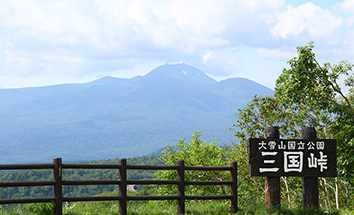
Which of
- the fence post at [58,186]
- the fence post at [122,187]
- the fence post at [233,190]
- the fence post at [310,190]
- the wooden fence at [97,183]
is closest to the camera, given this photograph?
the wooden fence at [97,183]

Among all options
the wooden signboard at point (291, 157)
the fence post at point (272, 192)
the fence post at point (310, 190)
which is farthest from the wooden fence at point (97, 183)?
the fence post at point (310, 190)

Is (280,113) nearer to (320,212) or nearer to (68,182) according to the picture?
(320,212)

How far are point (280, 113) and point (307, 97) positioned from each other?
21.8 ft

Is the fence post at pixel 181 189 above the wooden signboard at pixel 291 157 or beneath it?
beneath

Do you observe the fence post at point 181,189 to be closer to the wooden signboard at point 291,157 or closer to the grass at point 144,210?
the grass at point 144,210

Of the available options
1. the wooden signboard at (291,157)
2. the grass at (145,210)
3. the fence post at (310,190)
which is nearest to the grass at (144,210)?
the grass at (145,210)

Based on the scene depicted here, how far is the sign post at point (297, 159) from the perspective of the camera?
1376cm

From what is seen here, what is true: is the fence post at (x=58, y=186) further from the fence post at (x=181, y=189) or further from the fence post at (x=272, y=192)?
the fence post at (x=272, y=192)

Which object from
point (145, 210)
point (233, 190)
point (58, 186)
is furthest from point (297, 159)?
point (58, 186)

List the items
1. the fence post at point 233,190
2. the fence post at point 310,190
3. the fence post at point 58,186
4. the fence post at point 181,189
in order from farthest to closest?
the fence post at point 310,190, the fence post at point 233,190, the fence post at point 181,189, the fence post at point 58,186

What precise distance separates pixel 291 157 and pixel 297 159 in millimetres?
213

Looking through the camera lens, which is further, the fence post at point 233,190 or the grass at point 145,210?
the fence post at point 233,190

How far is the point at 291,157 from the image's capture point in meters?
14.0

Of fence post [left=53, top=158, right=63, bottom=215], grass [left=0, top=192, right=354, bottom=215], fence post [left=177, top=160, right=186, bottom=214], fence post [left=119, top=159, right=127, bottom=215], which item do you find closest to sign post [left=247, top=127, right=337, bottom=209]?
grass [left=0, top=192, right=354, bottom=215]
